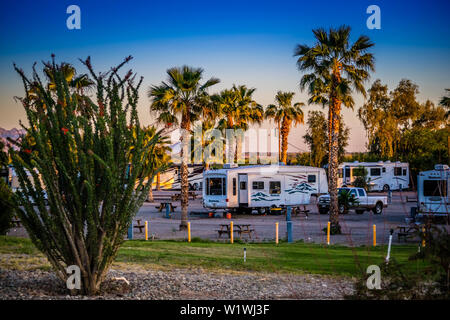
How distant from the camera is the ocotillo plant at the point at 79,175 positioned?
8.38 m

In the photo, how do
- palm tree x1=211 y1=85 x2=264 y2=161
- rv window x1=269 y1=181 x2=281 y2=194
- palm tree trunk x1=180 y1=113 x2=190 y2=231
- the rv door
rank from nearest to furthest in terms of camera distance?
palm tree trunk x1=180 y1=113 x2=190 y2=231 < the rv door < rv window x1=269 y1=181 x2=281 y2=194 < palm tree x1=211 y1=85 x2=264 y2=161

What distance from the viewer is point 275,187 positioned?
34094 millimetres

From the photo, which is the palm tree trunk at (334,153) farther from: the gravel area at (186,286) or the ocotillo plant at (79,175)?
the ocotillo plant at (79,175)

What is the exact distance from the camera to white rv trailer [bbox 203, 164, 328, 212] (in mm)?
32688

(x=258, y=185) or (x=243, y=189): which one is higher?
(x=258, y=185)

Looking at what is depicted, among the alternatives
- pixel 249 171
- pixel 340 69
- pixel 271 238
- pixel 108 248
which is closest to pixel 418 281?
pixel 108 248

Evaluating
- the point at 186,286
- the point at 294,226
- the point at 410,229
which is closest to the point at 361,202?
the point at 294,226

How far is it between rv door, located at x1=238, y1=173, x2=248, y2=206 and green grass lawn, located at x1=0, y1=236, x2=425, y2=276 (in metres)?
14.7

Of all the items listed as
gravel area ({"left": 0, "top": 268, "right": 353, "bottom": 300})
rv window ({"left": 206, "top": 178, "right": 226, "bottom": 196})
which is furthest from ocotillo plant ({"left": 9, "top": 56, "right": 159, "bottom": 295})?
rv window ({"left": 206, "top": 178, "right": 226, "bottom": 196})

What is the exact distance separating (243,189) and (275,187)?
226cm

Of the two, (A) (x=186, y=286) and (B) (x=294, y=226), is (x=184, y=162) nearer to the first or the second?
(B) (x=294, y=226)

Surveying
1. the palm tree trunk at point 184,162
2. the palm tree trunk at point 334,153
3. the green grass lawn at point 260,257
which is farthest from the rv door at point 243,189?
the green grass lawn at point 260,257

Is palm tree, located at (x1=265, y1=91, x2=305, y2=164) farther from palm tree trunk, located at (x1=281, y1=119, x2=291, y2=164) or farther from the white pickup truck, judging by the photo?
the white pickup truck
